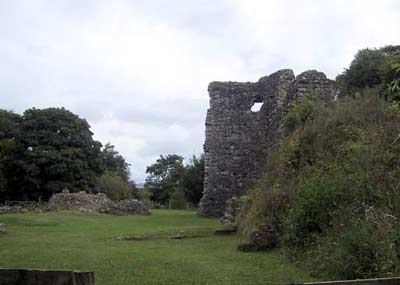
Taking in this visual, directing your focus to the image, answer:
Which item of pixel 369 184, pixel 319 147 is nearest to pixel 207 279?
pixel 369 184

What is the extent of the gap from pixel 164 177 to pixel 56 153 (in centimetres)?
4274

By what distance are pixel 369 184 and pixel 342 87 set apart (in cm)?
1232

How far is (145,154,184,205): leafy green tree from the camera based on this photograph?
229 ft

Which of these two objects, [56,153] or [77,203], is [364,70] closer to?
[77,203]

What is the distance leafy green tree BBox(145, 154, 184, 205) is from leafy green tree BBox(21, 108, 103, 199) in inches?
960

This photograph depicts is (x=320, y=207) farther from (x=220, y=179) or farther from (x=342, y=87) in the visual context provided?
(x=220, y=179)

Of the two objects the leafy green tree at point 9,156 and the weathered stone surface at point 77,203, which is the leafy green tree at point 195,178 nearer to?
the weathered stone surface at point 77,203

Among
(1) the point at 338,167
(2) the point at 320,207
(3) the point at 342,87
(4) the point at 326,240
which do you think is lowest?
(4) the point at 326,240

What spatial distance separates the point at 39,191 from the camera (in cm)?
4038

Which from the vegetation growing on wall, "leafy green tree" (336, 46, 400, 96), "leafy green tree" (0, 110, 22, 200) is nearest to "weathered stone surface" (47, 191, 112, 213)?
"leafy green tree" (0, 110, 22, 200)

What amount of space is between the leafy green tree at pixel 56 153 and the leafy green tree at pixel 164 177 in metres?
24.4

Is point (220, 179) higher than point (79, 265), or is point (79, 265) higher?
point (220, 179)

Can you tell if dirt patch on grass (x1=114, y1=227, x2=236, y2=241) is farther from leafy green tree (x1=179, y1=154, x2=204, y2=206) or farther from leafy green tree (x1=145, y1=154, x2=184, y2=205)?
leafy green tree (x1=145, y1=154, x2=184, y2=205)

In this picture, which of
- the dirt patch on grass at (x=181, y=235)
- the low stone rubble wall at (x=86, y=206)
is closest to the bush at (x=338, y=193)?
the dirt patch on grass at (x=181, y=235)
